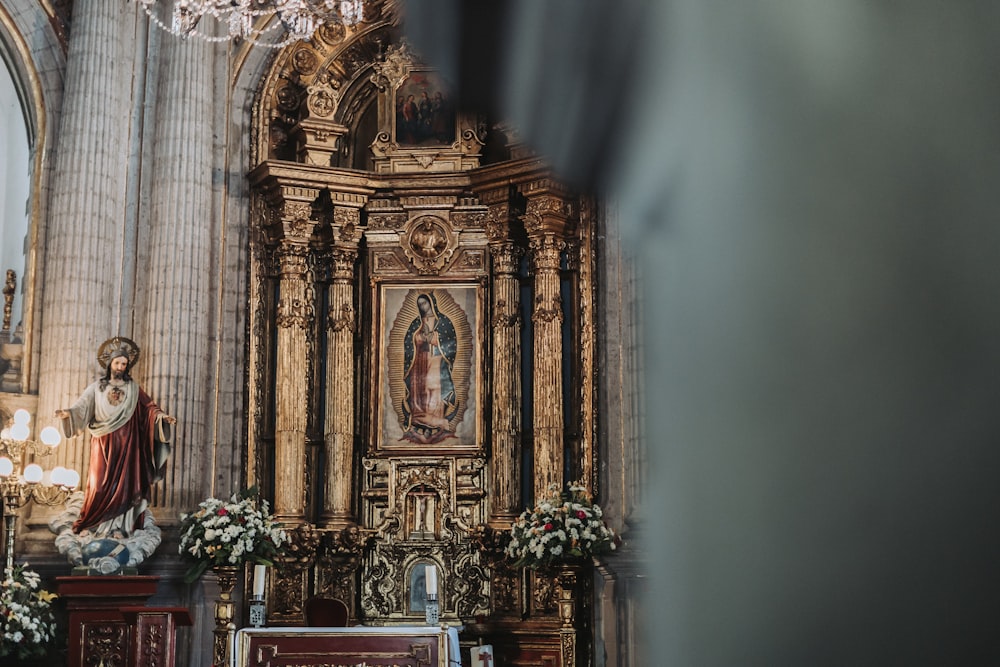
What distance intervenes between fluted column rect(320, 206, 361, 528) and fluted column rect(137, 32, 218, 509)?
1.35 m

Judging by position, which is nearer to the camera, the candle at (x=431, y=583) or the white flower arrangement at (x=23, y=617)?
the white flower arrangement at (x=23, y=617)

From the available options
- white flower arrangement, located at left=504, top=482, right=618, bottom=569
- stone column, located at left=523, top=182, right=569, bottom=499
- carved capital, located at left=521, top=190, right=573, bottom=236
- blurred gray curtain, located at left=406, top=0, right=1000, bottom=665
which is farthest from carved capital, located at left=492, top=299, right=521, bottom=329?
blurred gray curtain, located at left=406, top=0, right=1000, bottom=665

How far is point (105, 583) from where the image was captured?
1039 cm

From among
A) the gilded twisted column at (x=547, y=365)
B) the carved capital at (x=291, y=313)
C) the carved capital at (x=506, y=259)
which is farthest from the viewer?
the carved capital at (x=506, y=259)

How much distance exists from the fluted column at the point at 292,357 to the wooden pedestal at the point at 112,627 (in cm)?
269

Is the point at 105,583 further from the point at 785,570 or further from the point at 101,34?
the point at 785,570

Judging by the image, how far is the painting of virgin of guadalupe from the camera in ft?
44.0

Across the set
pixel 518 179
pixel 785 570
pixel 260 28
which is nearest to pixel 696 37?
pixel 785 570

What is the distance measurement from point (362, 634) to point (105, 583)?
2.26 m

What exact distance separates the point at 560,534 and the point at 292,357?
3835mm

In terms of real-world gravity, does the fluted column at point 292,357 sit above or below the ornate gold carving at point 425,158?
below

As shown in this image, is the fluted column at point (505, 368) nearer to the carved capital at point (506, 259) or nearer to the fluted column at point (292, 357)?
the carved capital at point (506, 259)

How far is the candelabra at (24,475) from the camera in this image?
1025 centimetres

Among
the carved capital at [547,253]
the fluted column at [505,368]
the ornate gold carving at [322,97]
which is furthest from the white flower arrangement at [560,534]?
the ornate gold carving at [322,97]
